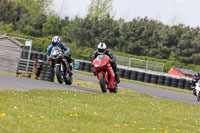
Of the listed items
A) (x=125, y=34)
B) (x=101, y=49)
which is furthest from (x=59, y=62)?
(x=125, y=34)

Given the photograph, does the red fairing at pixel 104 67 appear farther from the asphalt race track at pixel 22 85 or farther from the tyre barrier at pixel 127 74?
the tyre barrier at pixel 127 74

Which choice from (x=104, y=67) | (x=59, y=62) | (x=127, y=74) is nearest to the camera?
(x=104, y=67)

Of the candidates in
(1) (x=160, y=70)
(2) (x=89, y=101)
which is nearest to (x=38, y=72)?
(2) (x=89, y=101)

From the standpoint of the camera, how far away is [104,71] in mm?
16078

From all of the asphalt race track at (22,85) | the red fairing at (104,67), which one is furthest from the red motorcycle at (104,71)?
the asphalt race track at (22,85)

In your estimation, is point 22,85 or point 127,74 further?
point 127,74

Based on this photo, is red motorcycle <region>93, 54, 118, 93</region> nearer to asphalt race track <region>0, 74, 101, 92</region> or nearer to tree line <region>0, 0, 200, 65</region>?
asphalt race track <region>0, 74, 101, 92</region>

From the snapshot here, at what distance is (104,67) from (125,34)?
177 feet

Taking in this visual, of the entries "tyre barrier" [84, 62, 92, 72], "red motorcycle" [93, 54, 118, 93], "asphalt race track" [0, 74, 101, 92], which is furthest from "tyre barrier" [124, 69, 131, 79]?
"red motorcycle" [93, 54, 118, 93]

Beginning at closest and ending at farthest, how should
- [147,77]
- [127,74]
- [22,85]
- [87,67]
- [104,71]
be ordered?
[22,85] → [104,71] → [147,77] → [127,74] → [87,67]

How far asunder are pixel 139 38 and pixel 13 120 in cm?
6359

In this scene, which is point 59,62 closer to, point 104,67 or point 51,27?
point 104,67

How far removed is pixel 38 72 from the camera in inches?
805

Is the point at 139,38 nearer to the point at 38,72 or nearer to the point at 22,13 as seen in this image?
the point at 22,13
